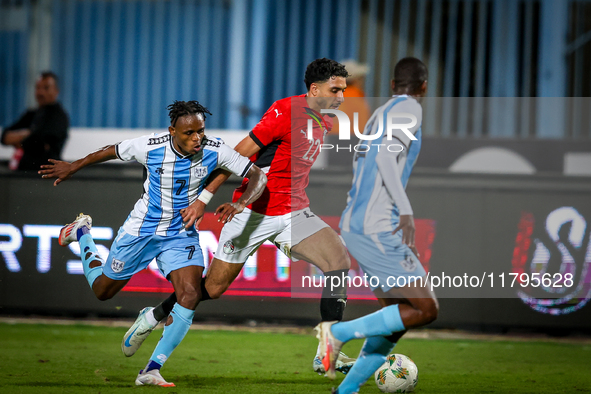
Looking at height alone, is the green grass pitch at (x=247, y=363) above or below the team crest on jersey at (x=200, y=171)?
below

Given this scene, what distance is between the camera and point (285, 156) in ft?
15.7

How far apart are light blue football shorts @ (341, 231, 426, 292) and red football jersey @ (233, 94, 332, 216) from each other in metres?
0.96

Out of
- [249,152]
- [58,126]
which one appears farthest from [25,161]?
[249,152]

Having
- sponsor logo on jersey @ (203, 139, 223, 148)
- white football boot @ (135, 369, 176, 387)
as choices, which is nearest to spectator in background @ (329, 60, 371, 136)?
sponsor logo on jersey @ (203, 139, 223, 148)

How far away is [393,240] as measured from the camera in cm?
384

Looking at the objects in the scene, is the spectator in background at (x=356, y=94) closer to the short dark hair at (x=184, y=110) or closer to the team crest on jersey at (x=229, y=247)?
the team crest on jersey at (x=229, y=247)

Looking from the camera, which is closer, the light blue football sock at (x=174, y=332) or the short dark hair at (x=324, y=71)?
the light blue football sock at (x=174, y=332)

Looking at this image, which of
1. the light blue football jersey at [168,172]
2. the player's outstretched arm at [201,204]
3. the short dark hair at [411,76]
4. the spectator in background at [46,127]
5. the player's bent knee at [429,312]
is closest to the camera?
the player's bent knee at [429,312]

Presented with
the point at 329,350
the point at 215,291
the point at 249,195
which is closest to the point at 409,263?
the point at 329,350

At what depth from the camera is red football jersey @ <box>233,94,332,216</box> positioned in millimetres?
4730

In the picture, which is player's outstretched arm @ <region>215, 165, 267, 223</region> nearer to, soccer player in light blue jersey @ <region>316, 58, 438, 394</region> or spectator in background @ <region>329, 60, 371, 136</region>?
soccer player in light blue jersey @ <region>316, 58, 438, 394</region>

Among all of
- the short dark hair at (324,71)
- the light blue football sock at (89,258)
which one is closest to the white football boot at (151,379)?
the light blue football sock at (89,258)

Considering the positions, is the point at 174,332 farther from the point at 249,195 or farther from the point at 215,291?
the point at 249,195

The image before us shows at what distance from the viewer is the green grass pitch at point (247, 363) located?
4.39m
